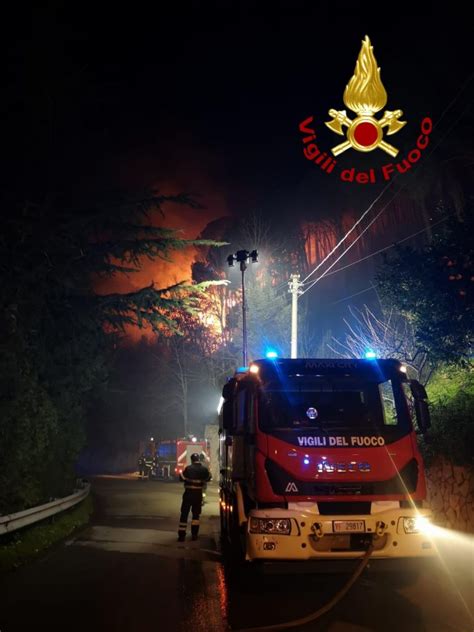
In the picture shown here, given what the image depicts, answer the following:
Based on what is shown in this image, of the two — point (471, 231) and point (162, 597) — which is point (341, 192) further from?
point (162, 597)

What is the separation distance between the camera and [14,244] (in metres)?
14.5

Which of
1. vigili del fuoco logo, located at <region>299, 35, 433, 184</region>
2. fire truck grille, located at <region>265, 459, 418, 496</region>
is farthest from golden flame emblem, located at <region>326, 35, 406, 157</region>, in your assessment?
fire truck grille, located at <region>265, 459, 418, 496</region>

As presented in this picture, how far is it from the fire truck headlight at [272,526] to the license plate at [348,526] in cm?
52

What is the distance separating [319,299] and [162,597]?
3241cm

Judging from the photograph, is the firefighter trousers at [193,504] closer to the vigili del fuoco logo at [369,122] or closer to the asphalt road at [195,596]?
the asphalt road at [195,596]

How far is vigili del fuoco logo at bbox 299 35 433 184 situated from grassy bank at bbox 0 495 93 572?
44.5ft

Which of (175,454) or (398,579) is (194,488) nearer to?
(398,579)

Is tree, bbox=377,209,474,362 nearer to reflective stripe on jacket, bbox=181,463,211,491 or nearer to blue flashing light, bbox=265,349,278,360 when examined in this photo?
reflective stripe on jacket, bbox=181,463,211,491

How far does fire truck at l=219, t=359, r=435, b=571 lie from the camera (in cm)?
647

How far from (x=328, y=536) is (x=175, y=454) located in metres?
28.2

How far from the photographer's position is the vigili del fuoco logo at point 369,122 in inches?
666

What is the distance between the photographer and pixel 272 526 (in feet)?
21.2

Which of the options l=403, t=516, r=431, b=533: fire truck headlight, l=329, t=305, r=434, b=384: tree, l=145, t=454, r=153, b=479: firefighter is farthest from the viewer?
l=145, t=454, r=153, b=479: firefighter

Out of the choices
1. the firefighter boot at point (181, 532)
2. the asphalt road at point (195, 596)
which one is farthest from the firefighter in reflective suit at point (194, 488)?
the asphalt road at point (195, 596)
